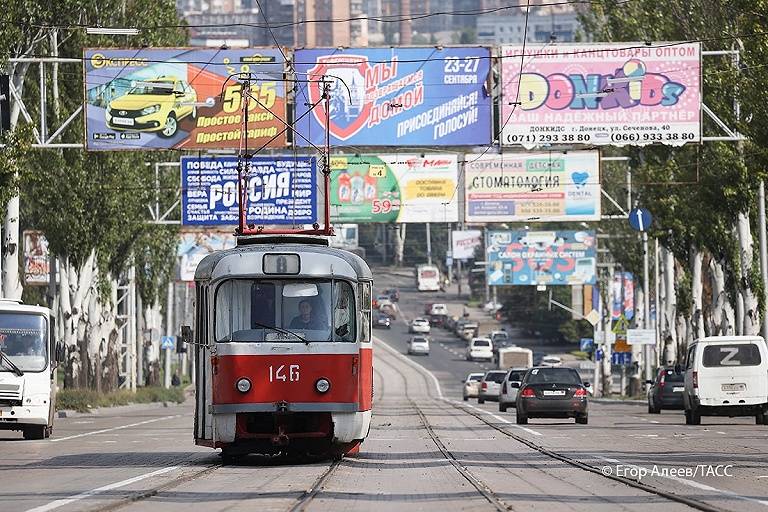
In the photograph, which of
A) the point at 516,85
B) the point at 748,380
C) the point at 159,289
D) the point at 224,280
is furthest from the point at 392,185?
the point at 224,280

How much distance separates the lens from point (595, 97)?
38594 millimetres

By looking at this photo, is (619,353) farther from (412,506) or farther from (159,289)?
(412,506)

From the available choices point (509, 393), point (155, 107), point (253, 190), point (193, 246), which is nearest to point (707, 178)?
point (509, 393)

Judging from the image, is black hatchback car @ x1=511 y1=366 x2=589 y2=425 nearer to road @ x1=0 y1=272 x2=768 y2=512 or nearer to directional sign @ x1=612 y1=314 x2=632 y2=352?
road @ x1=0 y1=272 x2=768 y2=512

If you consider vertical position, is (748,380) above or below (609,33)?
below

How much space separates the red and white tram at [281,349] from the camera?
1936 centimetres

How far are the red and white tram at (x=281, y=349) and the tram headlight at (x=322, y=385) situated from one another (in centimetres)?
1

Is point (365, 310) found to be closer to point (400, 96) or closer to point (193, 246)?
point (400, 96)

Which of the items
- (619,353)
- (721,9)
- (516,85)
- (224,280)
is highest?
(721,9)

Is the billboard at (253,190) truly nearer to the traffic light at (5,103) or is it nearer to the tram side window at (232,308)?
the traffic light at (5,103)

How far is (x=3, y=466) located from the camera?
70.4 feet

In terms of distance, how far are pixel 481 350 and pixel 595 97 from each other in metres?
69.7

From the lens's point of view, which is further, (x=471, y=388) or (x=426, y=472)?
(x=471, y=388)

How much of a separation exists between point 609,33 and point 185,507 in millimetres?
41685
